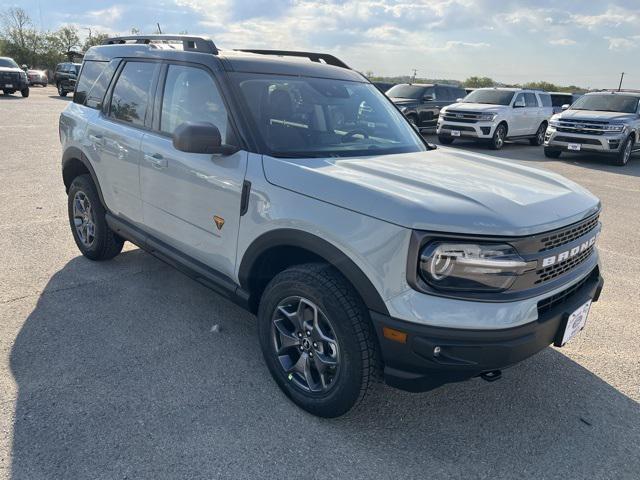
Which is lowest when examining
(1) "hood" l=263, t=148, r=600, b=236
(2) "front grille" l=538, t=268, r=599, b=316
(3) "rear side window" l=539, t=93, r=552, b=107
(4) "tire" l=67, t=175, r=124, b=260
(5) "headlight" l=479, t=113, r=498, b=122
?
(4) "tire" l=67, t=175, r=124, b=260

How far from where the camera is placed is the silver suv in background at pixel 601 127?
12711 mm

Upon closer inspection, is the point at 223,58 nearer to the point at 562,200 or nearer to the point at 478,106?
the point at 562,200

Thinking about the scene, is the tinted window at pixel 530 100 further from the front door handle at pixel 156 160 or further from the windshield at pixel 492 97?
the front door handle at pixel 156 160

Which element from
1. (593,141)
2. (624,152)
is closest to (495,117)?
(593,141)

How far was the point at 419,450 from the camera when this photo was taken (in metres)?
2.58

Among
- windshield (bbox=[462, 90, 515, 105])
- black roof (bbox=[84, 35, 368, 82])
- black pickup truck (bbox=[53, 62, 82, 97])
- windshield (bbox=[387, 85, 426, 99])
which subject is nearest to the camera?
black roof (bbox=[84, 35, 368, 82])

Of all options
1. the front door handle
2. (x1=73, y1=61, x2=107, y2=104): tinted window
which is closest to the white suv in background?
(x1=73, y1=61, x2=107, y2=104): tinted window

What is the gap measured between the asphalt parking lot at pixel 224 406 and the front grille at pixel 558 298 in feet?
2.46

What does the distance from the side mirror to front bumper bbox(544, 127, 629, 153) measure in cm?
1255

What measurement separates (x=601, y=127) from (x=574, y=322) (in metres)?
12.1

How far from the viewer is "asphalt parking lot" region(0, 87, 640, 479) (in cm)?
245

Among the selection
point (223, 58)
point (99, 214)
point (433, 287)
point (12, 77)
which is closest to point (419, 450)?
point (433, 287)

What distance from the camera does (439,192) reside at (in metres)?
2.46

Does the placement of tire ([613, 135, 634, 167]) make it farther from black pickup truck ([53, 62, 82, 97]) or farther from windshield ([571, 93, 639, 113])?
black pickup truck ([53, 62, 82, 97])
